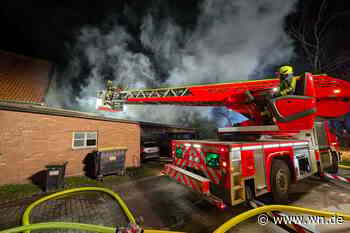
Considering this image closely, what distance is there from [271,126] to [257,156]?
5.11 feet

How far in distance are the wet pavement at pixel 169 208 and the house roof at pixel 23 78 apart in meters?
11.7

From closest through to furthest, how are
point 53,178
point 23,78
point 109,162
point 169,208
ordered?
1. point 169,208
2. point 53,178
3. point 109,162
4. point 23,78

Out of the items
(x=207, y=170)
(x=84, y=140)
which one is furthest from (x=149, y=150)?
(x=207, y=170)

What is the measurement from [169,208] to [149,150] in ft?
21.9

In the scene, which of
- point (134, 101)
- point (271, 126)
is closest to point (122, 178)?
point (134, 101)

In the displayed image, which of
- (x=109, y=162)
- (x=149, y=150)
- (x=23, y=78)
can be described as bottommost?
(x=109, y=162)

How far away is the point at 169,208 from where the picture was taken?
3541 mm

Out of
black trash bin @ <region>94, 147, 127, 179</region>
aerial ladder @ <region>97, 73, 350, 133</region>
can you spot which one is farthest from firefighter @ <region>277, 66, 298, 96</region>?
black trash bin @ <region>94, 147, 127, 179</region>

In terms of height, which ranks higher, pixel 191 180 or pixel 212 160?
pixel 212 160

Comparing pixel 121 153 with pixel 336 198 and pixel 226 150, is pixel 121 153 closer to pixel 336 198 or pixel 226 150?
pixel 226 150

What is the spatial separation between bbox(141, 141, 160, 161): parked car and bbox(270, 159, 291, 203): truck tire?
7992 mm

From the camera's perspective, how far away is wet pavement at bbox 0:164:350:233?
284 centimetres

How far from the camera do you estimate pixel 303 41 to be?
12320 mm

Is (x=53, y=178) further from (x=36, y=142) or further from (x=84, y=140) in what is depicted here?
(x=84, y=140)
